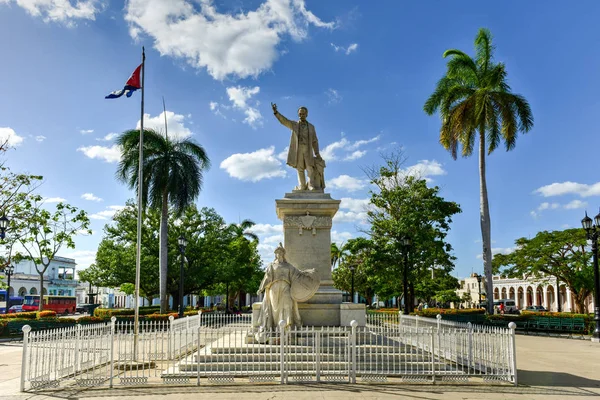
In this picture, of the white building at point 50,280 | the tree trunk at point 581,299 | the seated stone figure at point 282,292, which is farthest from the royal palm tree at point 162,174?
the white building at point 50,280

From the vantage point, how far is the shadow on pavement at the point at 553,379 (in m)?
10.3

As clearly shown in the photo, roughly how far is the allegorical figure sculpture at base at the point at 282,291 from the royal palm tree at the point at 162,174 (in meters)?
19.0

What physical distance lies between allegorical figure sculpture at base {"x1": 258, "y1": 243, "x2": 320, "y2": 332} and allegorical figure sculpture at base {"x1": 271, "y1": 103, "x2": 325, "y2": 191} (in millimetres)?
3422

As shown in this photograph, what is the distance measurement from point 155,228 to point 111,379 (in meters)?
27.5

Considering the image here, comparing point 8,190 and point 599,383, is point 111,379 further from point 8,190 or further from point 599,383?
point 8,190

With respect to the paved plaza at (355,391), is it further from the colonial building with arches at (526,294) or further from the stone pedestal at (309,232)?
the colonial building with arches at (526,294)

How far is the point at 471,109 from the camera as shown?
27.3 metres

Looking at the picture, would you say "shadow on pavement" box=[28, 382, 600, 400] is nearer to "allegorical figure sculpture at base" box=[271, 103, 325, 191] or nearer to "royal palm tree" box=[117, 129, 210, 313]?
"allegorical figure sculpture at base" box=[271, 103, 325, 191]

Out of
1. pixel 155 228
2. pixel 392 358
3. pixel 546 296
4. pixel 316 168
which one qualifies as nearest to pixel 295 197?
pixel 316 168

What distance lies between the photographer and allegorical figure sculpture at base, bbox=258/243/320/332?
12.1 metres

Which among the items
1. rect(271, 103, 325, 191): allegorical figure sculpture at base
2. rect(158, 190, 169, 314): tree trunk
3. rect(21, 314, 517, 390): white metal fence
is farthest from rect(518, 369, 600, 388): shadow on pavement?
rect(158, 190, 169, 314): tree trunk

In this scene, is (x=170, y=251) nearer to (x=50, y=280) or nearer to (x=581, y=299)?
(x=581, y=299)

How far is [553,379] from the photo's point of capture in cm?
1090

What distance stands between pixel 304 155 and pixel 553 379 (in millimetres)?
8944
